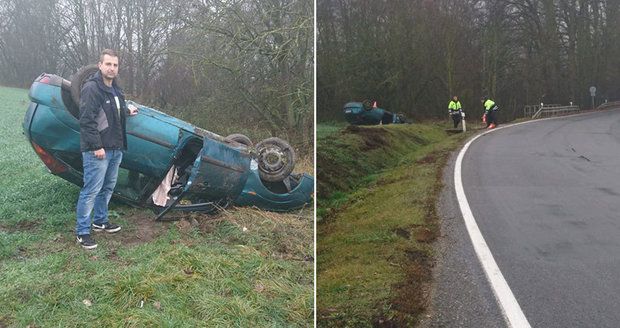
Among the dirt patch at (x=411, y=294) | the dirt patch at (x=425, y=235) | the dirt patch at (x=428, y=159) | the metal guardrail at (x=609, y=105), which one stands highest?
the metal guardrail at (x=609, y=105)

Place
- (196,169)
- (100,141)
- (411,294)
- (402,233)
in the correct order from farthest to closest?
(196,169)
(100,141)
(402,233)
(411,294)

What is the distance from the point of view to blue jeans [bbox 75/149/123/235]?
6.50 ft

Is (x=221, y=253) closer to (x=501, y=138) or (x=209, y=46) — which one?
(x=209, y=46)

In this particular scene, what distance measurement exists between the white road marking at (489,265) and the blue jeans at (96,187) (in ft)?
4.59

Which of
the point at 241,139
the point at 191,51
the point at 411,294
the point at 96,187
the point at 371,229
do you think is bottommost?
the point at 411,294

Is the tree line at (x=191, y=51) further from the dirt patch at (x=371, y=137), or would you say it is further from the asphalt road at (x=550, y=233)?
the asphalt road at (x=550, y=233)

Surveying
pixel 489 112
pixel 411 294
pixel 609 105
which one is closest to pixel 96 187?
pixel 411 294

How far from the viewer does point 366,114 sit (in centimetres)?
152

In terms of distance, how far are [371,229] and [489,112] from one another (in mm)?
604

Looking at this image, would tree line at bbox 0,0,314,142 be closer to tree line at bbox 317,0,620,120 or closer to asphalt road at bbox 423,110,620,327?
tree line at bbox 317,0,620,120

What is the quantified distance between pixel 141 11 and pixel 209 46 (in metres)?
0.37

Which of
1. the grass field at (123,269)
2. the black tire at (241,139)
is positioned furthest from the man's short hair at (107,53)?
the black tire at (241,139)

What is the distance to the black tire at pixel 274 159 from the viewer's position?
2.29 m

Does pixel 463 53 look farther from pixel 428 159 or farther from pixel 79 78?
pixel 79 78
